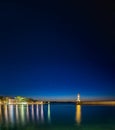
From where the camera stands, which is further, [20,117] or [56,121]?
[20,117]

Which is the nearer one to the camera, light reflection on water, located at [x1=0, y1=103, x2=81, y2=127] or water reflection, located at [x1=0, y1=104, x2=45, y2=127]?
water reflection, located at [x1=0, y1=104, x2=45, y2=127]

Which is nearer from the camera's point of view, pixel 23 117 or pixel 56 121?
pixel 56 121

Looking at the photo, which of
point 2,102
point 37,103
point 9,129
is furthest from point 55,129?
point 37,103

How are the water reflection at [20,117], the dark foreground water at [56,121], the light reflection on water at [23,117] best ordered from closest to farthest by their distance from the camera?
the dark foreground water at [56,121], the water reflection at [20,117], the light reflection on water at [23,117]

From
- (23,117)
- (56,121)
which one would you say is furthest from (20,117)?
(56,121)

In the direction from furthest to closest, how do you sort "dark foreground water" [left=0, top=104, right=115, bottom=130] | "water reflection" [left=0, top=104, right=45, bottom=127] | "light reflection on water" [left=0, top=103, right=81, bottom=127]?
1. "light reflection on water" [left=0, top=103, right=81, bottom=127]
2. "water reflection" [left=0, top=104, right=45, bottom=127]
3. "dark foreground water" [left=0, top=104, right=115, bottom=130]

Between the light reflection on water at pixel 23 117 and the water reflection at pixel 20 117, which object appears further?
the light reflection on water at pixel 23 117

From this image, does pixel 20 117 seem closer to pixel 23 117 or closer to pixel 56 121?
pixel 23 117

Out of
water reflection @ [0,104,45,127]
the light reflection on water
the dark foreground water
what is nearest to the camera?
the dark foreground water

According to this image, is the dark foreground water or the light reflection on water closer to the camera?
the dark foreground water

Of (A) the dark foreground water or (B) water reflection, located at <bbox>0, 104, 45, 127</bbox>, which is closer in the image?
→ (A) the dark foreground water

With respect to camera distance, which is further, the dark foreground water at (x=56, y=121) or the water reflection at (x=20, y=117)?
the water reflection at (x=20, y=117)

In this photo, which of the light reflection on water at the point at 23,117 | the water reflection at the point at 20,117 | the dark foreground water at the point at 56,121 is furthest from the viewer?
the light reflection on water at the point at 23,117

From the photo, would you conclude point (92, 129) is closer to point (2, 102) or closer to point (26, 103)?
point (2, 102)
